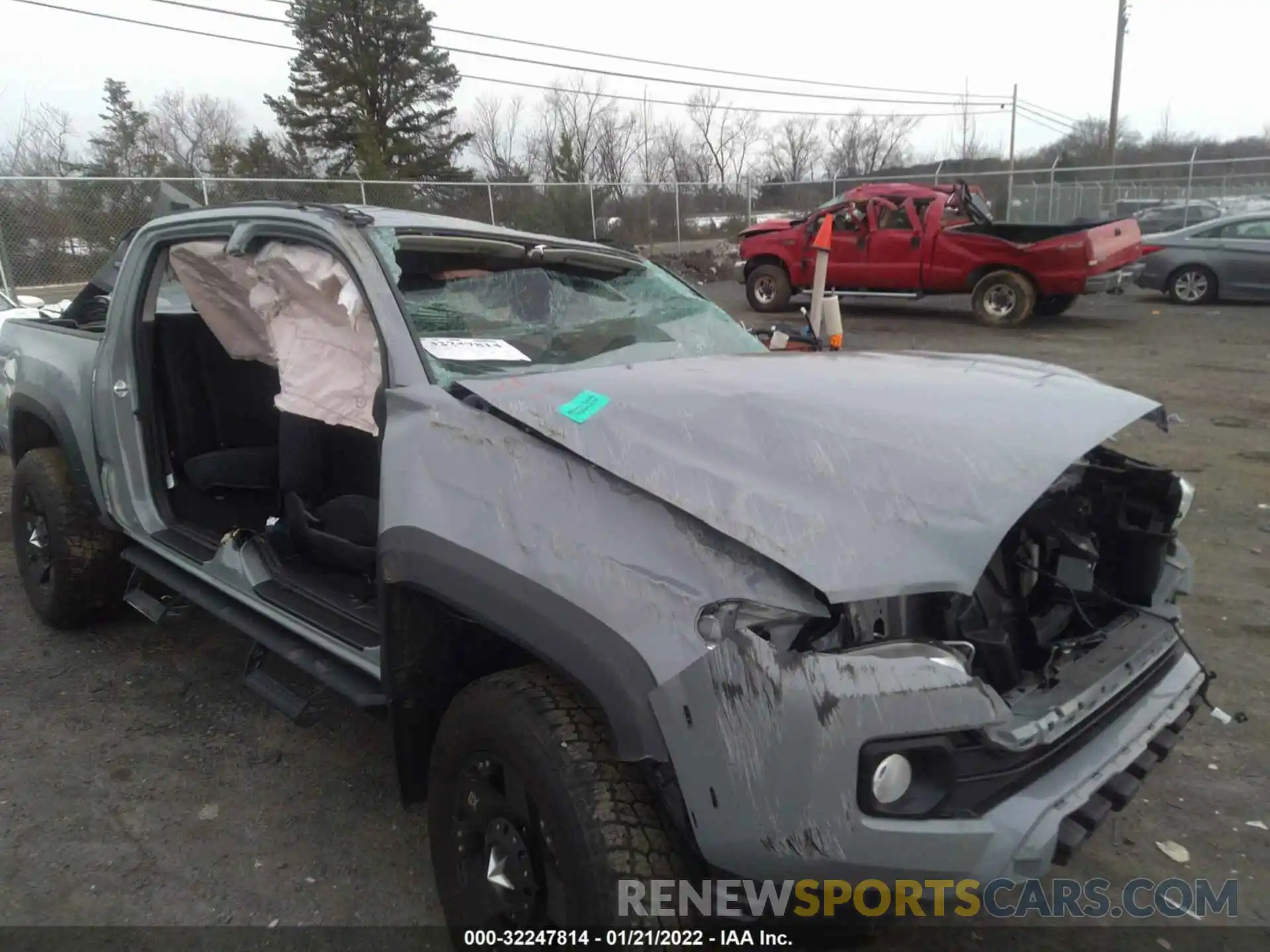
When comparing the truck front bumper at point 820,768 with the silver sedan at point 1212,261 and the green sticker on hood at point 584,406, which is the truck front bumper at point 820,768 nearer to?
the green sticker on hood at point 584,406

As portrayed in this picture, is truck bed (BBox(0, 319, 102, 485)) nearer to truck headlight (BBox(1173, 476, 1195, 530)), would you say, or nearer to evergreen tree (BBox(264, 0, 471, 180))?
truck headlight (BBox(1173, 476, 1195, 530))

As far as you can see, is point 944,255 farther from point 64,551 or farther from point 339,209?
point 64,551

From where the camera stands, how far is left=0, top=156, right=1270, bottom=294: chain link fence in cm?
1305

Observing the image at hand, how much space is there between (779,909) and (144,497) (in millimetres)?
3223

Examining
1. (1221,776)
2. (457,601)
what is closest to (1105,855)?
(1221,776)

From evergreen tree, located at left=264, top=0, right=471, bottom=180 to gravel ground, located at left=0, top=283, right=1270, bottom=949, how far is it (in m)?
28.1

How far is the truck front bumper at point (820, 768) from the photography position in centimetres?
164

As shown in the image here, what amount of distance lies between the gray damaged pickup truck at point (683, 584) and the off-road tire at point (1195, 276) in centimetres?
1514

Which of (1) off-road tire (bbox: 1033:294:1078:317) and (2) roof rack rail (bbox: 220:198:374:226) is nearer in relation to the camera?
(2) roof rack rail (bbox: 220:198:374:226)

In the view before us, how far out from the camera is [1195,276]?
15.3 meters

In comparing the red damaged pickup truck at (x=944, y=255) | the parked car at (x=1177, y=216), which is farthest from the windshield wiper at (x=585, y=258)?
the parked car at (x=1177, y=216)

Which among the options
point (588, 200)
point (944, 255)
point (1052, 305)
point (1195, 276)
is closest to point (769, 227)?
point (944, 255)

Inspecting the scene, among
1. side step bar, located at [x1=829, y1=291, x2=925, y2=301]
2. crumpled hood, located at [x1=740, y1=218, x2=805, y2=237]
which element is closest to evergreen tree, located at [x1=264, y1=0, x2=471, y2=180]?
crumpled hood, located at [x1=740, y1=218, x2=805, y2=237]

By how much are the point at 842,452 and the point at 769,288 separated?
1428 cm
